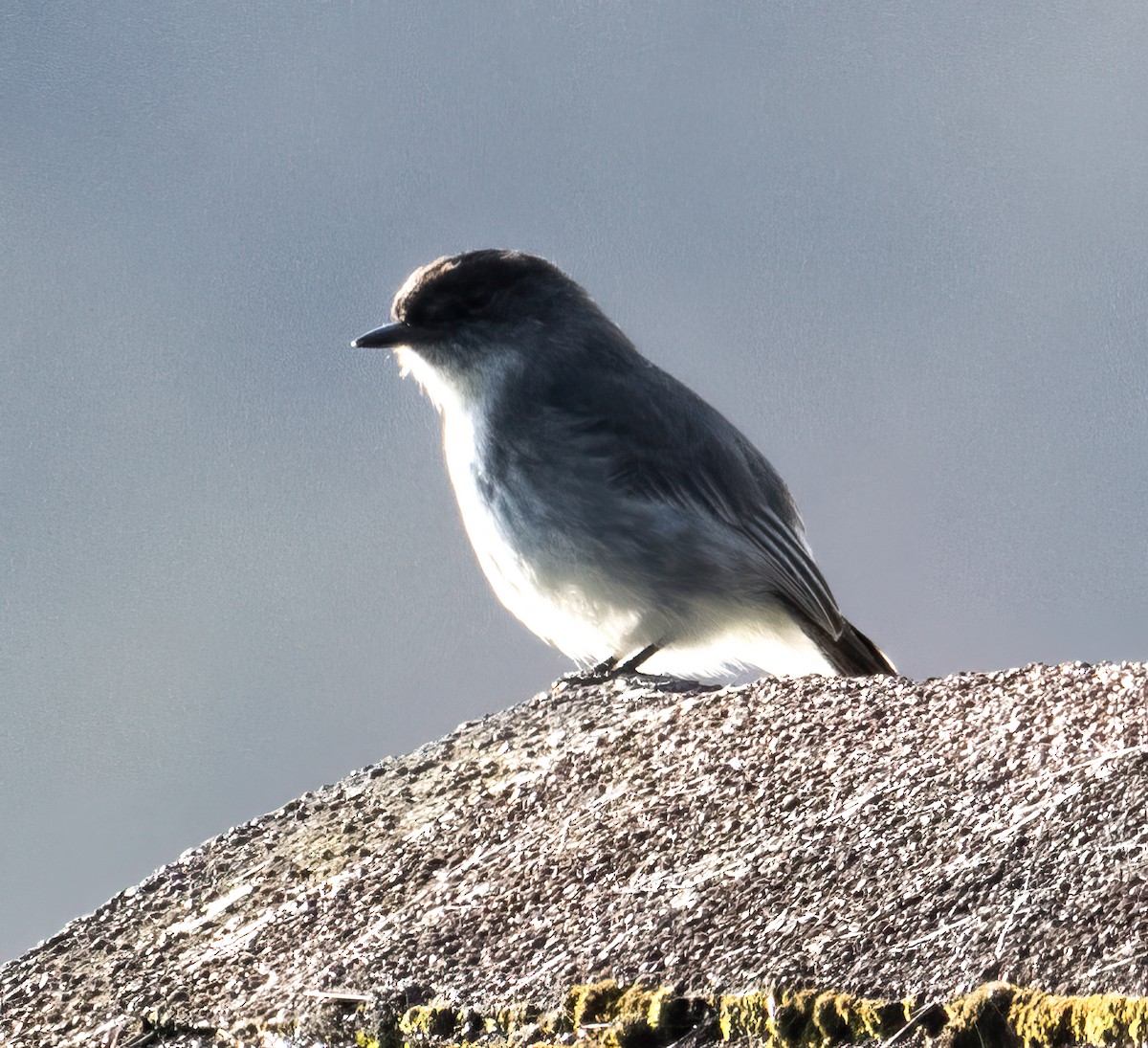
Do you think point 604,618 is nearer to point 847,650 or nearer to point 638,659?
point 638,659

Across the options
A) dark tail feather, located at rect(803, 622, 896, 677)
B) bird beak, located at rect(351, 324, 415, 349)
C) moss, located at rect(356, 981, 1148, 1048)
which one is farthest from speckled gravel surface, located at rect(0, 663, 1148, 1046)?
bird beak, located at rect(351, 324, 415, 349)

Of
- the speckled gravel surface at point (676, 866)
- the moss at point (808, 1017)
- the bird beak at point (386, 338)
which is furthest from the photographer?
the bird beak at point (386, 338)

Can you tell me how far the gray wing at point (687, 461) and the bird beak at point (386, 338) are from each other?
0.67 m

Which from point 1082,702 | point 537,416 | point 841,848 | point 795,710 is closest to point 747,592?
point 537,416

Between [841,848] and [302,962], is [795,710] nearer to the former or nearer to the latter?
[841,848]

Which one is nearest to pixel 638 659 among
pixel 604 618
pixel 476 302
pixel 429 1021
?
pixel 604 618

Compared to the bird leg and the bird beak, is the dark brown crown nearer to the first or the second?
the bird beak

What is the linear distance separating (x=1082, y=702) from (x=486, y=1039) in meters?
1.67

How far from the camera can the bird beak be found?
6.05 meters

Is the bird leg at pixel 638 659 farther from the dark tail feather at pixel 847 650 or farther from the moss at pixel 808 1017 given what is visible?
the moss at pixel 808 1017

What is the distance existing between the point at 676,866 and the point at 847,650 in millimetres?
2433

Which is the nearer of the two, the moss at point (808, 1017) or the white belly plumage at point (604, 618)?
the moss at point (808, 1017)

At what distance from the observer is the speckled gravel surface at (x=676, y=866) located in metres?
2.81

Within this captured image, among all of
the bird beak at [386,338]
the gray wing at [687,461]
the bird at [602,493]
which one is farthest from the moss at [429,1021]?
the bird beak at [386,338]
